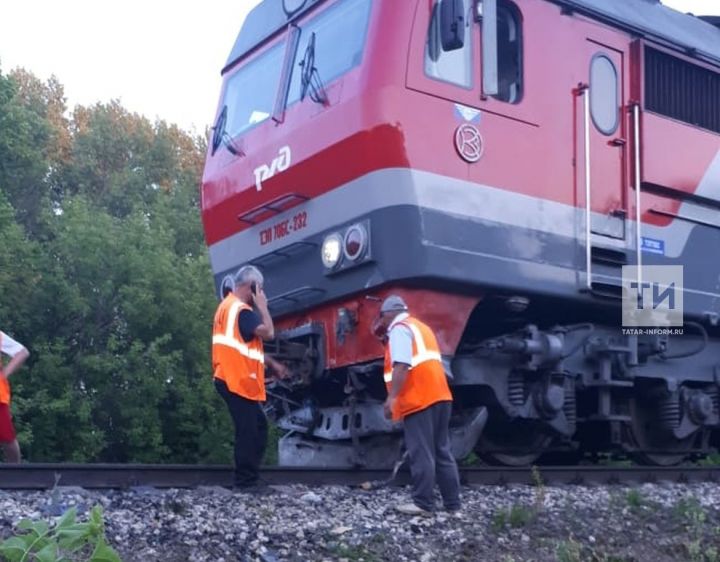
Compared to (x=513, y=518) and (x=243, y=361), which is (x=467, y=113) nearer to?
(x=243, y=361)

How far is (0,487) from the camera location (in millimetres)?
6020

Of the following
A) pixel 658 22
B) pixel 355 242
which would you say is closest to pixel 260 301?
pixel 355 242

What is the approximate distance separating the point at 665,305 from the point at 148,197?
82.8ft

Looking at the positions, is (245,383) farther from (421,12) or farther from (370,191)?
(421,12)

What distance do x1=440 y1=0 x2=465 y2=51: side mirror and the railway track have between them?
298 centimetres

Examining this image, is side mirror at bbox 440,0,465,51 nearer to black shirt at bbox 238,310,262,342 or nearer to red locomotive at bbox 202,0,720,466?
red locomotive at bbox 202,0,720,466

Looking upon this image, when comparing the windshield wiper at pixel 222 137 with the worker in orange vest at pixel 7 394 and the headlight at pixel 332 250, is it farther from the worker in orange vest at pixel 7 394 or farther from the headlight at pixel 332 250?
the worker in orange vest at pixel 7 394

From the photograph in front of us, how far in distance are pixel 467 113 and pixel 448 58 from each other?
42cm

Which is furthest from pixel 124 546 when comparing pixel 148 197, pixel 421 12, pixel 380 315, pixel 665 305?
pixel 148 197

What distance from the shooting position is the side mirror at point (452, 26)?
24.5 feet

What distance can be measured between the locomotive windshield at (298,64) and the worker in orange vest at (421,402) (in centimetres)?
209

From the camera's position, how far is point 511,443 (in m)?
9.29

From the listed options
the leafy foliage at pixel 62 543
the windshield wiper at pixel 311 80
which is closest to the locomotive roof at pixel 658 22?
the windshield wiper at pixel 311 80

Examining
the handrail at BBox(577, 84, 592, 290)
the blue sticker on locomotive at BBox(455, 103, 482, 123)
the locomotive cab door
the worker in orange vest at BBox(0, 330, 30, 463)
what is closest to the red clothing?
the worker in orange vest at BBox(0, 330, 30, 463)
